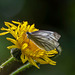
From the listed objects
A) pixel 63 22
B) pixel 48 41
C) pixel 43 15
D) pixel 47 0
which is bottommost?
pixel 48 41

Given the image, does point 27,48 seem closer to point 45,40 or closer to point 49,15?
point 45,40

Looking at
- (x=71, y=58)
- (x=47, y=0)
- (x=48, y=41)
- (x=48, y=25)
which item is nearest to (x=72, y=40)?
(x=71, y=58)

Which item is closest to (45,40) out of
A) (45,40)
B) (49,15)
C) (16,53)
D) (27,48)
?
(45,40)

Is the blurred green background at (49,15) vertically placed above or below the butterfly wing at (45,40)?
above

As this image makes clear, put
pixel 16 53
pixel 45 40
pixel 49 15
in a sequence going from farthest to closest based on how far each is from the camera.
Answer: pixel 49 15 → pixel 45 40 → pixel 16 53

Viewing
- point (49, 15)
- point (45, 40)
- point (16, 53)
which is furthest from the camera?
point (49, 15)

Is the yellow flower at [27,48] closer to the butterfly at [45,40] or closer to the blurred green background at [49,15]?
the butterfly at [45,40]

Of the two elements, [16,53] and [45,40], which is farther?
[45,40]

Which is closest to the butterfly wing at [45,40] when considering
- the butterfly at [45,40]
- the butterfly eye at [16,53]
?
the butterfly at [45,40]

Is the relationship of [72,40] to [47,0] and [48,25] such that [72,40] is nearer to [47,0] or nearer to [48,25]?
[48,25]
